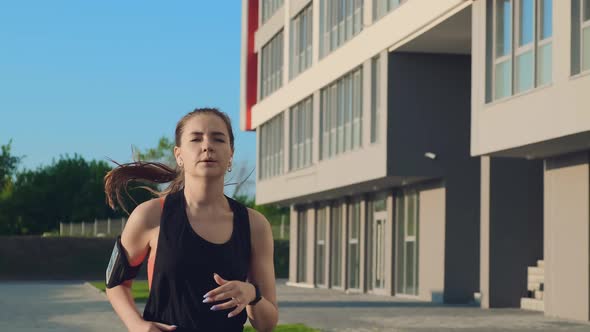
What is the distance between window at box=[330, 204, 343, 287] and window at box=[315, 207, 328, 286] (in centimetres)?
113

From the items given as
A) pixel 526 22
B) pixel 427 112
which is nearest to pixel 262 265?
pixel 526 22

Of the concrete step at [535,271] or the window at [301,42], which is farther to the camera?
the window at [301,42]

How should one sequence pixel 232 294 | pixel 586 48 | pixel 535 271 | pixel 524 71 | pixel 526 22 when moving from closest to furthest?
pixel 232 294, pixel 586 48, pixel 524 71, pixel 526 22, pixel 535 271

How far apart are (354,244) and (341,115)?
17.9 feet

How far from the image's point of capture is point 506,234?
26.0 metres

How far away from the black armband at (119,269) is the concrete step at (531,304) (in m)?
22.1

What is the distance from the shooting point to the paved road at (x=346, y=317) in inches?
757

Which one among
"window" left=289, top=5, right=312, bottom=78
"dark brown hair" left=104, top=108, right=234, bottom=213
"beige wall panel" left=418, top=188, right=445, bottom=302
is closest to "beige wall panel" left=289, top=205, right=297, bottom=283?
"window" left=289, top=5, right=312, bottom=78

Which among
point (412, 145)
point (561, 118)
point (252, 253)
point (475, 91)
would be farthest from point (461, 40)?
point (252, 253)

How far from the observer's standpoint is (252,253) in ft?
12.6

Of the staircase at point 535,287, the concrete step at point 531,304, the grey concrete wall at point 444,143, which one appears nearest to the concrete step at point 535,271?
the staircase at point 535,287

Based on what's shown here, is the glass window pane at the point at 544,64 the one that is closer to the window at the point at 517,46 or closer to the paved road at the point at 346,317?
the window at the point at 517,46

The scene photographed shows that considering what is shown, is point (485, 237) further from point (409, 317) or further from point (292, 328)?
point (292, 328)

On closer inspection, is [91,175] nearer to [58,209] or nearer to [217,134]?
[58,209]
